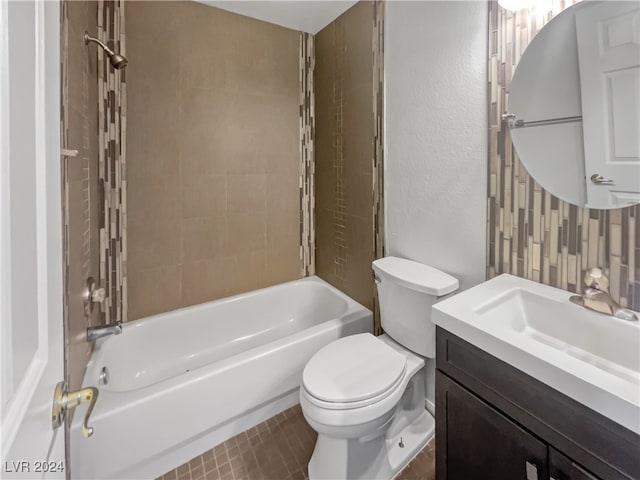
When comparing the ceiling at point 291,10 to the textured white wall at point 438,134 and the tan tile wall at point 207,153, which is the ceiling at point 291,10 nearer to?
the tan tile wall at point 207,153

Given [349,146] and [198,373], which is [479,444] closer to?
[198,373]

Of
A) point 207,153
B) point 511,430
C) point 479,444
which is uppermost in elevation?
point 207,153

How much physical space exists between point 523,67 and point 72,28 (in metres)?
1.73

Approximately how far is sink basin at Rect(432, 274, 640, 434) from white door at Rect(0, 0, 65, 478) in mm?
980

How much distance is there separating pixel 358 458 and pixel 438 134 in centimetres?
152

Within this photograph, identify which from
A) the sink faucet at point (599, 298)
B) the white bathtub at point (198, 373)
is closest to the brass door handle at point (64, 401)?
the white bathtub at point (198, 373)

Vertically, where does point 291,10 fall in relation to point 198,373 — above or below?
above

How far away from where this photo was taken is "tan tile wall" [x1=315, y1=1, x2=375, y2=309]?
1925mm

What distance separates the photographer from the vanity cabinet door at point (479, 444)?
0.82 m

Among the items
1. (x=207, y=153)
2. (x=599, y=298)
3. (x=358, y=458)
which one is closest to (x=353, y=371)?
(x=358, y=458)

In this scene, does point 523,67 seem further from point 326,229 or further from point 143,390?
point 143,390

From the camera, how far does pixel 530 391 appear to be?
80cm

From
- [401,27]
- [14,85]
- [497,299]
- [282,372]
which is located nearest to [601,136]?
[497,299]

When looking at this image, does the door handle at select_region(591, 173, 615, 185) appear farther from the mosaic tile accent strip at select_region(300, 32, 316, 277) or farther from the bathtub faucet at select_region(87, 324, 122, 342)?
the bathtub faucet at select_region(87, 324, 122, 342)
